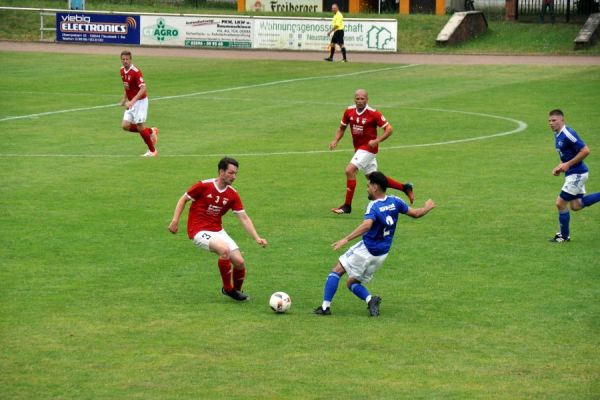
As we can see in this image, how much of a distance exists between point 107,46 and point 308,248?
150 feet

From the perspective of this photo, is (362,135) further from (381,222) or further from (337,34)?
(337,34)

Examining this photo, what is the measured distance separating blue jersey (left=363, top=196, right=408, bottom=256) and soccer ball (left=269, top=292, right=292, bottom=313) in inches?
51.0

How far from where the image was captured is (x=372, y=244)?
15086mm

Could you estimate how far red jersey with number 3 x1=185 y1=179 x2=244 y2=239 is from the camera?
15.8 m

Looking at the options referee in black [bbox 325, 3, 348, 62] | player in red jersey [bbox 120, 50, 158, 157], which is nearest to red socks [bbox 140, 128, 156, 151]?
player in red jersey [bbox 120, 50, 158, 157]

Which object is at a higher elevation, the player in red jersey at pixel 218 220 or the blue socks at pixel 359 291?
the player in red jersey at pixel 218 220

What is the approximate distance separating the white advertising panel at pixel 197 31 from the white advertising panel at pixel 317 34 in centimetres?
83

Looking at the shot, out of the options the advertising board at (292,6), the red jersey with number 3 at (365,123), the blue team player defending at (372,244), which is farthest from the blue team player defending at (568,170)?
the advertising board at (292,6)

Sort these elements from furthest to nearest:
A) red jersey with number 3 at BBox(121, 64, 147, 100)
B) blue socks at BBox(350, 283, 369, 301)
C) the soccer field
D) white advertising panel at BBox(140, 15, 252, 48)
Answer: white advertising panel at BBox(140, 15, 252, 48), red jersey with number 3 at BBox(121, 64, 147, 100), blue socks at BBox(350, 283, 369, 301), the soccer field

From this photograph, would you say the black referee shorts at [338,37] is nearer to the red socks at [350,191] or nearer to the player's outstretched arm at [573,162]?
the red socks at [350,191]

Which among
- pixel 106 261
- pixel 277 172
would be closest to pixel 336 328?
pixel 106 261

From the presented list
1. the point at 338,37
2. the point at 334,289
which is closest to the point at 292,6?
the point at 338,37

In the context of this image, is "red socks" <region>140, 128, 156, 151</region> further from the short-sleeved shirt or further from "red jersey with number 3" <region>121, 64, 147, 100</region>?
the short-sleeved shirt

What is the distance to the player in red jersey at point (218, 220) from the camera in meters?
15.7
